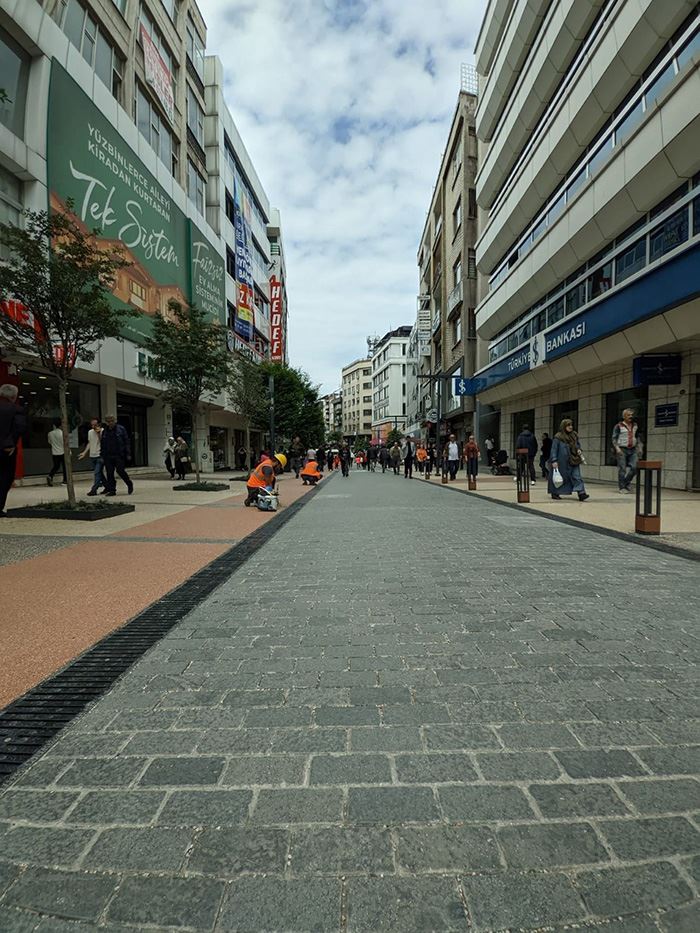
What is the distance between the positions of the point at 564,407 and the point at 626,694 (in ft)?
66.2

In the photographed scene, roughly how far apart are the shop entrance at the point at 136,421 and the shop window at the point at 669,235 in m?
19.8

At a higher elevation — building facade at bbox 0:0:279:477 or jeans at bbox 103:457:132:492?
building facade at bbox 0:0:279:477

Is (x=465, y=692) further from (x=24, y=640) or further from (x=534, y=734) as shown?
(x=24, y=640)

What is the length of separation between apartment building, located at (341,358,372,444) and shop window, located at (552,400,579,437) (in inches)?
3911

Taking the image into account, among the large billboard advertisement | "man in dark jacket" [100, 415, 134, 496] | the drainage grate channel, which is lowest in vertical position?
the drainage grate channel

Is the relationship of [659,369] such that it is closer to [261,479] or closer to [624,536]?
[624,536]

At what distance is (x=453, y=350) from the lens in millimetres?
38062

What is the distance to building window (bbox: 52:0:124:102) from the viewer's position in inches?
643

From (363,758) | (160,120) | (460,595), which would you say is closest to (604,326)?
(460,595)

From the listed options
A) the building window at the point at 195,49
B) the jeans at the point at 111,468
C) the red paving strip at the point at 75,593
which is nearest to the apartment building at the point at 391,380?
the building window at the point at 195,49

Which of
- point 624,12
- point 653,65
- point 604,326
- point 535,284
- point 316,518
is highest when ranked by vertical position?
point 624,12

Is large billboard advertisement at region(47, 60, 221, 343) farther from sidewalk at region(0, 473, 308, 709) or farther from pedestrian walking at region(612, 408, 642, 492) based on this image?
pedestrian walking at region(612, 408, 642, 492)

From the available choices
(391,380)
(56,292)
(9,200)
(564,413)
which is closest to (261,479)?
(56,292)

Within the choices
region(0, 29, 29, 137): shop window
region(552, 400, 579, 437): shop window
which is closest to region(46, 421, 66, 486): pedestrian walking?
region(0, 29, 29, 137): shop window
